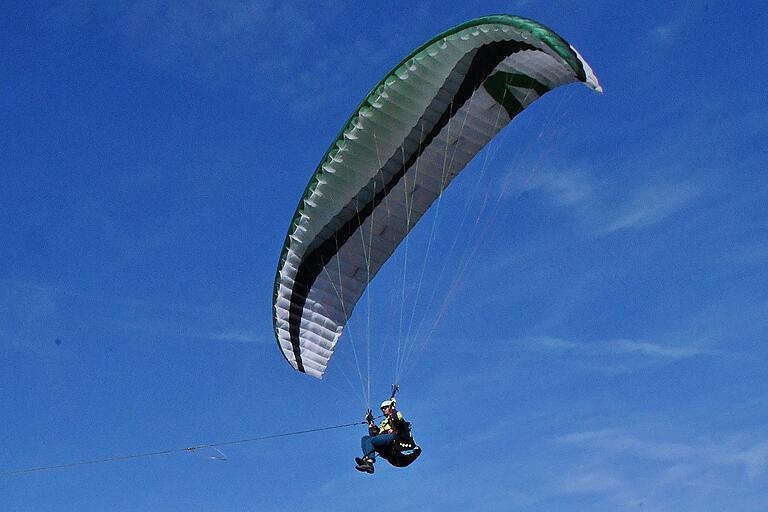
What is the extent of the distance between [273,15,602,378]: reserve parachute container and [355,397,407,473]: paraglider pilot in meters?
3.72

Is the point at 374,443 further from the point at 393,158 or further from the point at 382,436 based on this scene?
the point at 393,158

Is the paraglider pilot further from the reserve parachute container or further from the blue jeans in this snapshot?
the reserve parachute container

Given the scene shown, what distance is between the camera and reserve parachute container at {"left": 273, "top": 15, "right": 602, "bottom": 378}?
829 inches

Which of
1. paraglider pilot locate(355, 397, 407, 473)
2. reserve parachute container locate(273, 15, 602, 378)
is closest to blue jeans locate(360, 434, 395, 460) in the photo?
paraglider pilot locate(355, 397, 407, 473)

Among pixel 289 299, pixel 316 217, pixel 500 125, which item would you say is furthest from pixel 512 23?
pixel 289 299

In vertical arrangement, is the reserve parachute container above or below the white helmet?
above

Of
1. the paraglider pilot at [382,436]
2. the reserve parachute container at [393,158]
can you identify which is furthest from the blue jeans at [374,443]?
the reserve parachute container at [393,158]

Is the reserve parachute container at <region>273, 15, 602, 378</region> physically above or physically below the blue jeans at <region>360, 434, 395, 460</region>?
above

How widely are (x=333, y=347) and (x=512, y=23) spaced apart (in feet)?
28.3

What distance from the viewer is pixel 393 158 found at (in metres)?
23.0

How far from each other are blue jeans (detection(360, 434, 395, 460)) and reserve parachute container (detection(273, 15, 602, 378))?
3.93 m

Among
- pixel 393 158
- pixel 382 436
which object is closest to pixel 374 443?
pixel 382 436

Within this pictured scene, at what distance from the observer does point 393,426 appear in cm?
2162

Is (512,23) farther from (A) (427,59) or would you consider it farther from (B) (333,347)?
(B) (333,347)
